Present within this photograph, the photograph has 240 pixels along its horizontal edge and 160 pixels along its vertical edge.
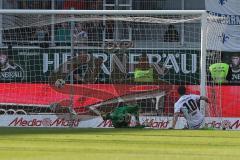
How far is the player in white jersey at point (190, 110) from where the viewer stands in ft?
53.0

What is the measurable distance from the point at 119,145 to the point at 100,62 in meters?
8.00

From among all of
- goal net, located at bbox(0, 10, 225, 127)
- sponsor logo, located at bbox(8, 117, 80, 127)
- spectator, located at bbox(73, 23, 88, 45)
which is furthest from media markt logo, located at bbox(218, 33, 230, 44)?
sponsor logo, located at bbox(8, 117, 80, 127)

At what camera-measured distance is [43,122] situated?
17.6 meters

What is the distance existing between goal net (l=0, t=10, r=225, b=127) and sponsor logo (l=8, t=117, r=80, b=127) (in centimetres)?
26

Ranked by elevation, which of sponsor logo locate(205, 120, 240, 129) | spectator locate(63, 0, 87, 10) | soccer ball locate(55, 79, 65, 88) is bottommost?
sponsor logo locate(205, 120, 240, 129)

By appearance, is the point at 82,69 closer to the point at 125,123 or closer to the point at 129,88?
the point at 129,88

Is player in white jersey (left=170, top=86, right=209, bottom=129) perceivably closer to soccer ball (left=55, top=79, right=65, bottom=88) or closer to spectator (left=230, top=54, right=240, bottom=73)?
soccer ball (left=55, top=79, right=65, bottom=88)

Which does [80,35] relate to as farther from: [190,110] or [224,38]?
[224,38]

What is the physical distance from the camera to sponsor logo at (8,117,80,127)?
17.5m

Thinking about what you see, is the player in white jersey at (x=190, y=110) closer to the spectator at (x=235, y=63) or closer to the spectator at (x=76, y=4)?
the spectator at (x=235, y=63)

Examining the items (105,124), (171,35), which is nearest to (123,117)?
(105,124)

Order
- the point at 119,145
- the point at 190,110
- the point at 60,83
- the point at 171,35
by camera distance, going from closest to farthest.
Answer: the point at 119,145 < the point at 190,110 < the point at 60,83 < the point at 171,35

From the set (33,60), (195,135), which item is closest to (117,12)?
(33,60)

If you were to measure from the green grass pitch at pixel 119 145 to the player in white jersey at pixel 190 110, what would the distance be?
2.75 m
